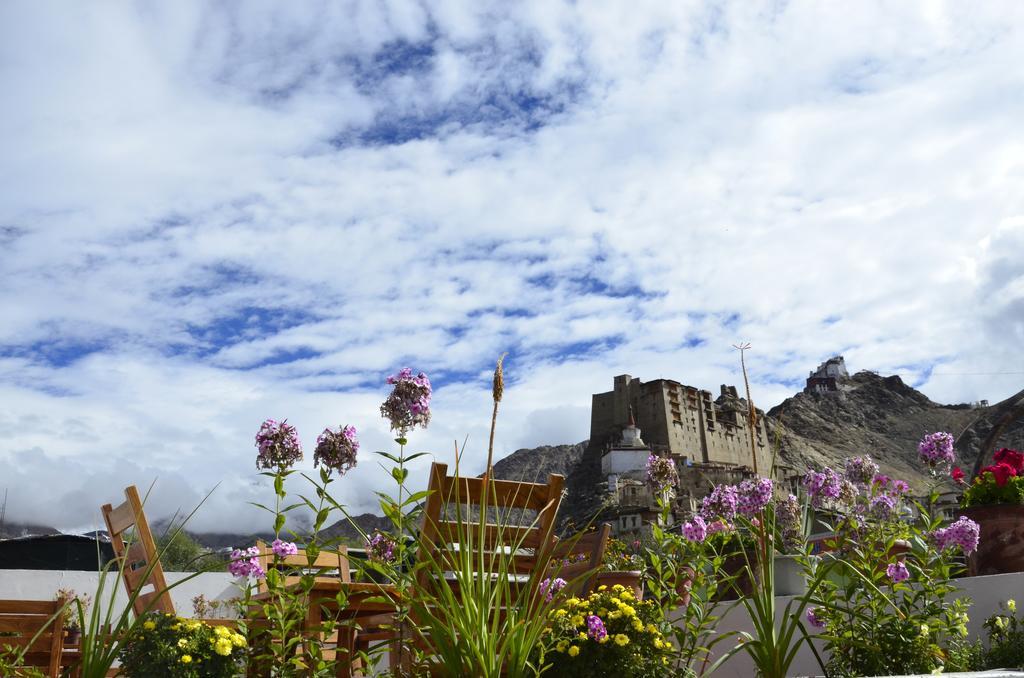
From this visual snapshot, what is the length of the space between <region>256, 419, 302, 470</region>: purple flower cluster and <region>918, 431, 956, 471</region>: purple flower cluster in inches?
109

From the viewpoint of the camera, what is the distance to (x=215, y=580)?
8.92 m

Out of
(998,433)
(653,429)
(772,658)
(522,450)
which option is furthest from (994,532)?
(522,450)

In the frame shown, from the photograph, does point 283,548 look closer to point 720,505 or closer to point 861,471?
point 720,505

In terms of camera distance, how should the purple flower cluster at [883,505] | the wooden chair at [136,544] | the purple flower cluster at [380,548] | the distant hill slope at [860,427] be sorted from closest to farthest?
the wooden chair at [136,544] < the purple flower cluster at [380,548] < the purple flower cluster at [883,505] < the distant hill slope at [860,427]

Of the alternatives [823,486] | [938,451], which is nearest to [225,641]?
[823,486]

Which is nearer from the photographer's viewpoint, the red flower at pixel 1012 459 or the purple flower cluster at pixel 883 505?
the purple flower cluster at pixel 883 505

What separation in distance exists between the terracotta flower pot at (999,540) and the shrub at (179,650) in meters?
3.40

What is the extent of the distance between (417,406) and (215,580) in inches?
289

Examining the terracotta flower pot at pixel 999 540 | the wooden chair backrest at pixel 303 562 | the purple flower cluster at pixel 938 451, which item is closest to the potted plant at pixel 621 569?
the wooden chair backrest at pixel 303 562

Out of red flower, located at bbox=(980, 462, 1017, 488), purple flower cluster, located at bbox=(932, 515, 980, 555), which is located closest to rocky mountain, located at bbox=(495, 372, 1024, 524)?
red flower, located at bbox=(980, 462, 1017, 488)

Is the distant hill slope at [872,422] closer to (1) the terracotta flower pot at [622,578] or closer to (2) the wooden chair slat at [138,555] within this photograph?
(1) the terracotta flower pot at [622,578]

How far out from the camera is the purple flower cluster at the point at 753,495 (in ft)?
10.6

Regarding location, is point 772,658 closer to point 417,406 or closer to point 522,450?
point 417,406

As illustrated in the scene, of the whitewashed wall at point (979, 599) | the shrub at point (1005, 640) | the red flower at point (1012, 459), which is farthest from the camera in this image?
the red flower at point (1012, 459)
